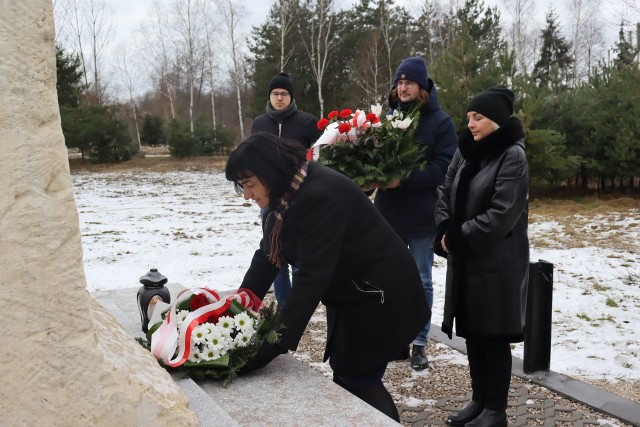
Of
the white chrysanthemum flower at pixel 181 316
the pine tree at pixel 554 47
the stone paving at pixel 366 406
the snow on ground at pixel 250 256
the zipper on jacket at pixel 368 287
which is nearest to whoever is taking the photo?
the stone paving at pixel 366 406

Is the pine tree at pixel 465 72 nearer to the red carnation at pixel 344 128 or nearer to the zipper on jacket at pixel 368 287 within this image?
the red carnation at pixel 344 128

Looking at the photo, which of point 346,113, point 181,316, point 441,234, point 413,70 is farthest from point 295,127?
point 181,316

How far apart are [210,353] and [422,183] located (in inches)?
71.6

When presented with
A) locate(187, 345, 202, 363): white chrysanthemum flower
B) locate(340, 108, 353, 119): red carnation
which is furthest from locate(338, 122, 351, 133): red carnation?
locate(187, 345, 202, 363): white chrysanthemum flower

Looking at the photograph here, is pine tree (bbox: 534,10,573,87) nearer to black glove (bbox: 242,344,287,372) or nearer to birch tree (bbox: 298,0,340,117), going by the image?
birch tree (bbox: 298,0,340,117)

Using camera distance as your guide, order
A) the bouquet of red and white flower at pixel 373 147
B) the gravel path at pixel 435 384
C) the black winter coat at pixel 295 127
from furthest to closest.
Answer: the black winter coat at pixel 295 127
the bouquet of red and white flower at pixel 373 147
the gravel path at pixel 435 384

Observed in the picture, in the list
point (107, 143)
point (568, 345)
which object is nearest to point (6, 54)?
point (568, 345)

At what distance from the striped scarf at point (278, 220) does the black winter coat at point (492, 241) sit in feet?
3.18

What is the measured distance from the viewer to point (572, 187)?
1298cm

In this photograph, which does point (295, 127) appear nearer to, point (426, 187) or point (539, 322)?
point (426, 187)

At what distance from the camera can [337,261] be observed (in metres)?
2.35

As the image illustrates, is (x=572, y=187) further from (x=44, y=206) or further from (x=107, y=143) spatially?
(x=107, y=143)

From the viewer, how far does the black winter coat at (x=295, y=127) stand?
4598mm

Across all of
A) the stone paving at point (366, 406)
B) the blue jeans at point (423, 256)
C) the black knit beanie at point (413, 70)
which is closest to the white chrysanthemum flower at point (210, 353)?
the stone paving at point (366, 406)
